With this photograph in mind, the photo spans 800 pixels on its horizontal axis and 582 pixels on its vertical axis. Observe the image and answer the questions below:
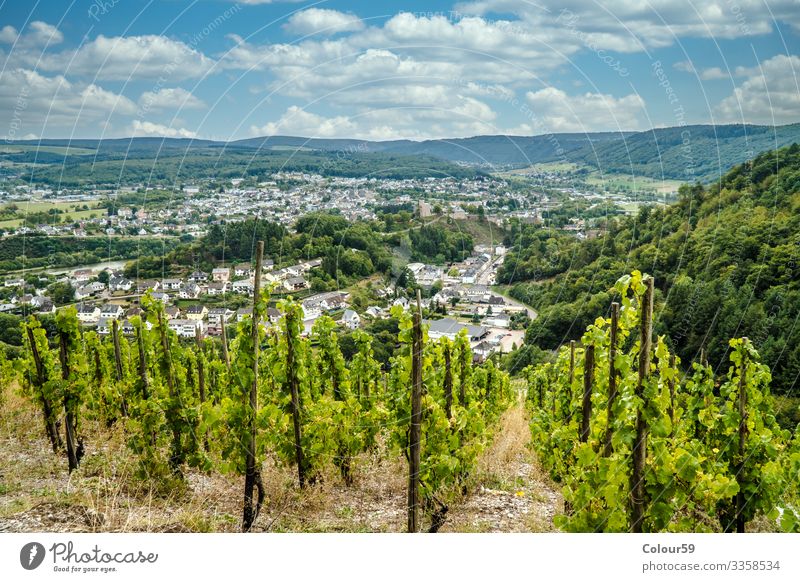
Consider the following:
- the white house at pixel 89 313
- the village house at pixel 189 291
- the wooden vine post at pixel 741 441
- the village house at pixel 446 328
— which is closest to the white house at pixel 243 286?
the village house at pixel 189 291

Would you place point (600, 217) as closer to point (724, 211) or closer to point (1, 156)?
point (724, 211)

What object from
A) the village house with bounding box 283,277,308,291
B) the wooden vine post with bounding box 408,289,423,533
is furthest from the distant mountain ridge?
the wooden vine post with bounding box 408,289,423,533

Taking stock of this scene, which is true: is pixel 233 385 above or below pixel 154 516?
above

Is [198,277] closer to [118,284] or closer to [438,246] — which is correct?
[118,284]

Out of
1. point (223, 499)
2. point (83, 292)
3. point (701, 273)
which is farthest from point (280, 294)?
point (701, 273)

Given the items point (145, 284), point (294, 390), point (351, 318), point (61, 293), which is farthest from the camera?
point (145, 284)

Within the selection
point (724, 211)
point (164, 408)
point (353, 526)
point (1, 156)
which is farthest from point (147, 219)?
point (724, 211)
